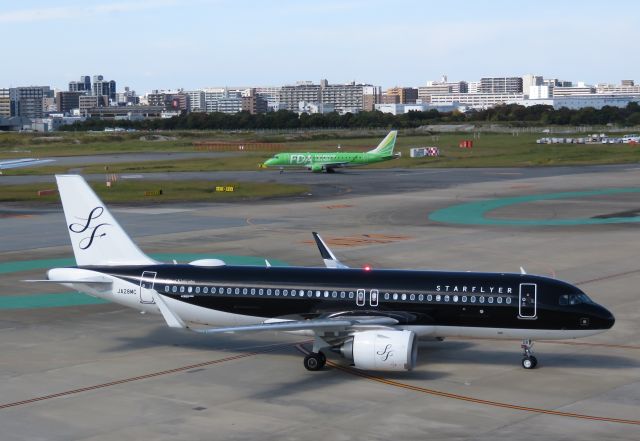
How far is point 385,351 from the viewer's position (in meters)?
31.2

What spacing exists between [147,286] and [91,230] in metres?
3.43

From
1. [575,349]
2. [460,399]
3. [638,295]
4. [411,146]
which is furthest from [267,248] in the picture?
[411,146]

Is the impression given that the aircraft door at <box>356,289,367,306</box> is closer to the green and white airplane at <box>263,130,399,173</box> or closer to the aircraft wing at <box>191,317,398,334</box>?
the aircraft wing at <box>191,317,398,334</box>

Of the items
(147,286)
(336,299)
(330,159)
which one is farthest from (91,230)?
(330,159)

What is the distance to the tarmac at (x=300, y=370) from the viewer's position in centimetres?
2728

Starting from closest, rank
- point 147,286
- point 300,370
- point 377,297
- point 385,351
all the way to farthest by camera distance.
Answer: point 385,351, point 300,370, point 377,297, point 147,286

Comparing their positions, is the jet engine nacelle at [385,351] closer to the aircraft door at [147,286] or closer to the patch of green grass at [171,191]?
the aircraft door at [147,286]

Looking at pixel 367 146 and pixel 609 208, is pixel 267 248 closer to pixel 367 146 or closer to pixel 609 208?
pixel 609 208

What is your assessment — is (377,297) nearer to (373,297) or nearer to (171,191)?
(373,297)

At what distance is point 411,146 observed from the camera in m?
190

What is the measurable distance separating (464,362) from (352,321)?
4811mm

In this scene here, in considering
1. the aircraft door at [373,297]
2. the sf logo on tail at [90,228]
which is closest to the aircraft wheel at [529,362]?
the aircraft door at [373,297]

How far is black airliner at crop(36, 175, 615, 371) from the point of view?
106 feet

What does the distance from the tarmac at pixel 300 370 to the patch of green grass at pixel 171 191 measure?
27.3 metres
